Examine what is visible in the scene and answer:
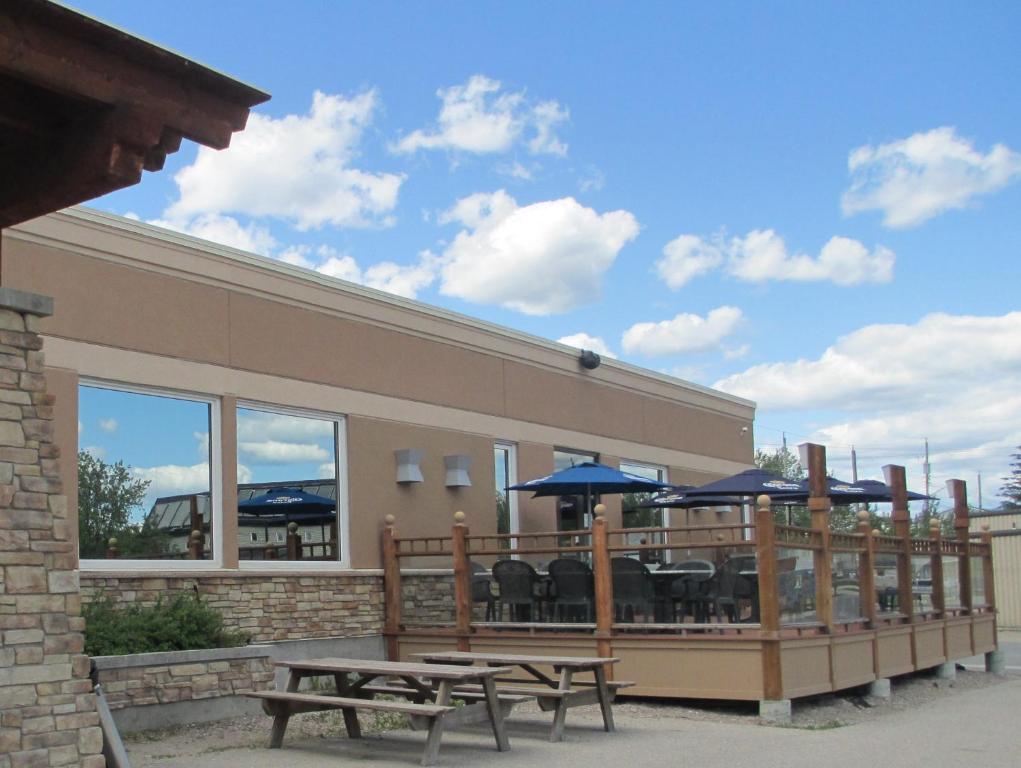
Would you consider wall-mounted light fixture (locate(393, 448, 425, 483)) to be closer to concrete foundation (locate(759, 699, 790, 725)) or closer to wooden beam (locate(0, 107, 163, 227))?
concrete foundation (locate(759, 699, 790, 725))

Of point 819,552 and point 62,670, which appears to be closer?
point 62,670

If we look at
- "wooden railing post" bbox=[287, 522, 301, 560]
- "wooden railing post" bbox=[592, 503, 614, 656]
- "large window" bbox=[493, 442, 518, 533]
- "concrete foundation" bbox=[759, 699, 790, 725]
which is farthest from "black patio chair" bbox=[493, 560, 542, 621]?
"large window" bbox=[493, 442, 518, 533]

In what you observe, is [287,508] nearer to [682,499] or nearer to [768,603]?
[768,603]

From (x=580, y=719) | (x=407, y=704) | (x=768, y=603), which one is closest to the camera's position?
(x=407, y=704)

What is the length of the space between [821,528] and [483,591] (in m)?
3.70

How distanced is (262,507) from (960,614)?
10.0 meters

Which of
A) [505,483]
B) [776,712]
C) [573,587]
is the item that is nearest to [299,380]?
[573,587]

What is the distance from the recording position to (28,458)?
20.8 feet

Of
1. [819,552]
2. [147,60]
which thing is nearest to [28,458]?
[147,60]

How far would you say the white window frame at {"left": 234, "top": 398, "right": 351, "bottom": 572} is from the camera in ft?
42.4

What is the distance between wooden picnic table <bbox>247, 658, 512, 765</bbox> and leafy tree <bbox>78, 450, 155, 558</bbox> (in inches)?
103

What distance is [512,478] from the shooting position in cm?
1655

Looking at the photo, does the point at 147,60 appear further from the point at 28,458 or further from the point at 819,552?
the point at 819,552

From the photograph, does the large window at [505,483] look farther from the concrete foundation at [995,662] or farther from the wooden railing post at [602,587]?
the concrete foundation at [995,662]
